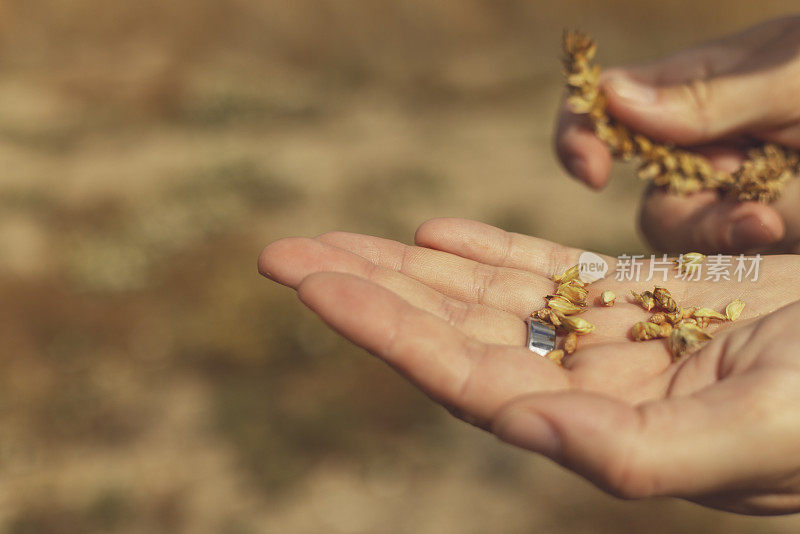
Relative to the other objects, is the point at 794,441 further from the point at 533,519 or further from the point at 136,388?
the point at 136,388

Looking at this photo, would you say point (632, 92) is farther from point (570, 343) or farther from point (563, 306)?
point (570, 343)

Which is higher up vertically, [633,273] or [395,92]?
[395,92]

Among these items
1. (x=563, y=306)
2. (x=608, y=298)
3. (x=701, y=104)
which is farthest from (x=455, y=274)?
(x=701, y=104)

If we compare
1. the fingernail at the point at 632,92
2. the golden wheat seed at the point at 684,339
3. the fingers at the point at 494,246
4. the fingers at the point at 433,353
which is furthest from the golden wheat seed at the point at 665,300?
the fingernail at the point at 632,92

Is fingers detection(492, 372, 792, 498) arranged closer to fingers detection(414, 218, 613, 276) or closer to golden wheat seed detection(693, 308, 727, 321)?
golden wheat seed detection(693, 308, 727, 321)

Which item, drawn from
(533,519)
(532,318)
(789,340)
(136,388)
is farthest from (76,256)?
(789,340)

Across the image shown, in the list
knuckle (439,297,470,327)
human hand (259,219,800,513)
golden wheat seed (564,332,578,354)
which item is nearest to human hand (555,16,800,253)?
human hand (259,219,800,513)

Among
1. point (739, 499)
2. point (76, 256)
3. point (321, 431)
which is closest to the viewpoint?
point (739, 499)
